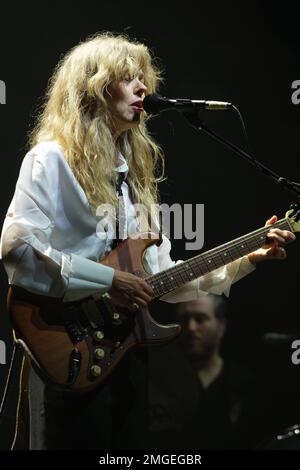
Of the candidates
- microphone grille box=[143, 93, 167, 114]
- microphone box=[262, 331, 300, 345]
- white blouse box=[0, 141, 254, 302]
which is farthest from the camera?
microphone box=[262, 331, 300, 345]

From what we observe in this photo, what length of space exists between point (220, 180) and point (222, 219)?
18cm

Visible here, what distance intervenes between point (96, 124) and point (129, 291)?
2.00ft

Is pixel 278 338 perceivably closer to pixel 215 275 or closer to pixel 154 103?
pixel 215 275

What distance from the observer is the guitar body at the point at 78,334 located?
217 cm

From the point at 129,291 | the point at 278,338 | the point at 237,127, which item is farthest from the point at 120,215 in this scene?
the point at 278,338

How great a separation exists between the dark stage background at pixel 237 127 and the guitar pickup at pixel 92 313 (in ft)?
3.43

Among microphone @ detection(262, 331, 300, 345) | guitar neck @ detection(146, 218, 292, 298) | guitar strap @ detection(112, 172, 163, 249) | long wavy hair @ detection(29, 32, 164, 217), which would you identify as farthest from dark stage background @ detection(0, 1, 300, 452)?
guitar strap @ detection(112, 172, 163, 249)

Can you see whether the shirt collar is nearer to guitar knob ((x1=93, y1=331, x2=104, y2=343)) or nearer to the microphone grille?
the microphone grille

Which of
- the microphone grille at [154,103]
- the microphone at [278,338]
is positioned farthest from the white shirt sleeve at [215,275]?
the microphone at [278,338]

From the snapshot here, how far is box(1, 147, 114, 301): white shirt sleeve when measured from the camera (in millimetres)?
2158

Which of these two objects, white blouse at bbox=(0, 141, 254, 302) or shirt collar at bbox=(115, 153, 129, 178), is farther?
shirt collar at bbox=(115, 153, 129, 178)

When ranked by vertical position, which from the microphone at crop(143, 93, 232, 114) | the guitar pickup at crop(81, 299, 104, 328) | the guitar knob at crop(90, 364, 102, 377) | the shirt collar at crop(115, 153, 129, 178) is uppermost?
the microphone at crop(143, 93, 232, 114)

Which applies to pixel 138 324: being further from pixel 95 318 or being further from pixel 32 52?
pixel 32 52

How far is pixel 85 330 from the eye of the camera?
2244 millimetres
